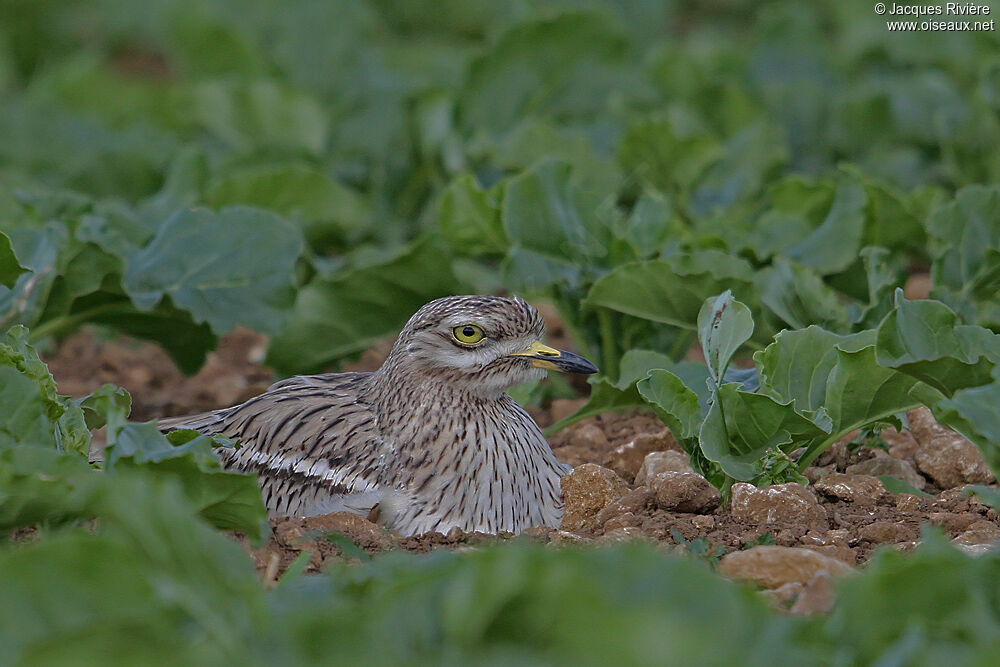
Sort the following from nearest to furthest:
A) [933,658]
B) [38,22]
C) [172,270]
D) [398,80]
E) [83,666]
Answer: [83,666], [933,658], [172,270], [398,80], [38,22]

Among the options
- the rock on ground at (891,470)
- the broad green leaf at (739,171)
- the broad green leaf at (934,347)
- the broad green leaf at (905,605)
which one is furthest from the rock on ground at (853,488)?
the broad green leaf at (739,171)

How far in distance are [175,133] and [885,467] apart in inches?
190

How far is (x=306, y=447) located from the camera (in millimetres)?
4082

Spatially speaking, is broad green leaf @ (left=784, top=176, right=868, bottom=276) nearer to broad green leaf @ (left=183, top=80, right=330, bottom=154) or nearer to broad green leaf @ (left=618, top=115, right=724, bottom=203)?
Answer: broad green leaf @ (left=618, top=115, right=724, bottom=203)

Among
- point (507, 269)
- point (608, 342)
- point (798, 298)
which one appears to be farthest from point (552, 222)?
point (798, 298)

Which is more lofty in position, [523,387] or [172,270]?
[172,270]

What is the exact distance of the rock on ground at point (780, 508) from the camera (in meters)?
3.57

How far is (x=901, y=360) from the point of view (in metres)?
3.28

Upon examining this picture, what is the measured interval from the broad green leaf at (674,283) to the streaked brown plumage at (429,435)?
1.29ft

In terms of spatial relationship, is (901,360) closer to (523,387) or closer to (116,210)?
(523,387)

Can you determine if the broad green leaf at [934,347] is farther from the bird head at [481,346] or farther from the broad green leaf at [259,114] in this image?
the broad green leaf at [259,114]

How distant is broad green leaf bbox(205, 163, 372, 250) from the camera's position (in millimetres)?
5730

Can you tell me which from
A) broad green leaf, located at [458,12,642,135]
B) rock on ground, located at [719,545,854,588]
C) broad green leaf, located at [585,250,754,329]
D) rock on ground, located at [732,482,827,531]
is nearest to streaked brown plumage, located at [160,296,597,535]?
broad green leaf, located at [585,250,754,329]

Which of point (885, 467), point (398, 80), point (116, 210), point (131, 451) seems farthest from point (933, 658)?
point (398, 80)
